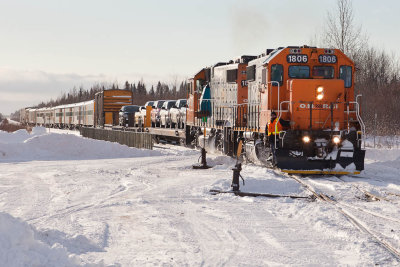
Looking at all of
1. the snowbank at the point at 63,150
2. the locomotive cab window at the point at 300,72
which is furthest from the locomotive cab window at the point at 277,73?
the snowbank at the point at 63,150

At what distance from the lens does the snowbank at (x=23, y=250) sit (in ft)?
15.8

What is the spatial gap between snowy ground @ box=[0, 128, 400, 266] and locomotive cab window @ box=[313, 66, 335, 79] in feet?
9.50

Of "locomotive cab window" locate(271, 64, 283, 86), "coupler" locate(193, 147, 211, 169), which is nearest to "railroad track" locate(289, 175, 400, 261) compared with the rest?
"locomotive cab window" locate(271, 64, 283, 86)

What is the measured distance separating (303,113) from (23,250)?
10161mm

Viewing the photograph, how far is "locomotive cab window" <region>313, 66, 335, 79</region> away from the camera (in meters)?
14.7

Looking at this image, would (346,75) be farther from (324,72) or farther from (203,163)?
(203,163)

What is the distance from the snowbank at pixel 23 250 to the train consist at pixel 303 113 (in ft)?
29.2

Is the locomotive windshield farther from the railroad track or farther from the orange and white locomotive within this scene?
the railroad track

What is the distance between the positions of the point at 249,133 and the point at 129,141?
14.8m

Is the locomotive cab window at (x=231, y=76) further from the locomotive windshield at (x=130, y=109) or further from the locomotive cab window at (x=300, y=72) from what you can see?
the locomotive windshield at (x=130, y=109)

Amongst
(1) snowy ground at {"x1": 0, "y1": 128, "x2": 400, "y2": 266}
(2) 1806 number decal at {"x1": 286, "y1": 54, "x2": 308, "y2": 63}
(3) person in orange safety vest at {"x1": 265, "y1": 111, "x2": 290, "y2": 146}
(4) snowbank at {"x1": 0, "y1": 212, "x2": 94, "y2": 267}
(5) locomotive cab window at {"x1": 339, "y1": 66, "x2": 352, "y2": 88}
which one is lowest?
(1) snowy ground at {"x1": 0, "y1": 128, "x2": 400, "y2": 266}

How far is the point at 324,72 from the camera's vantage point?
48.3 ft

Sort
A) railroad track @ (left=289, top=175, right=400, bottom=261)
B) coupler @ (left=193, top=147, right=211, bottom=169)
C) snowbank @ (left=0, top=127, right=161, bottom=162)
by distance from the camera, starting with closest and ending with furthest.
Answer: railroad track @ (left=289, top=175, right=400, bottom=261), coupler @ (left=193, top=147, right=211, bottom=169), snowbank @ (left=0, top=127, right=161, bottom=162)

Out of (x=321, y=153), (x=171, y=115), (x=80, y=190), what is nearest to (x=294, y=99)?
(x=321, y=153)
